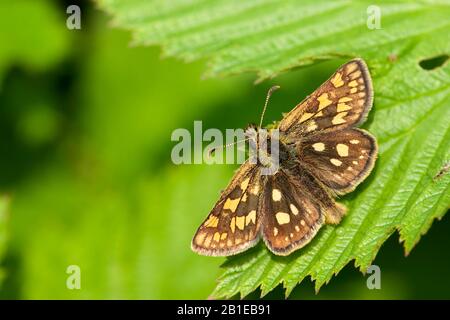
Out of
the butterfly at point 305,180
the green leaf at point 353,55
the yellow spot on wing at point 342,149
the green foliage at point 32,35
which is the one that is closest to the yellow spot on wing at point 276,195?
the butterfly at point 305,180

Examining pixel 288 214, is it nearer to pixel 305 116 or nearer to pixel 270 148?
pixel 270 148

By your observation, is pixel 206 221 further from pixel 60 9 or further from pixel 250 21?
pixel 60 9

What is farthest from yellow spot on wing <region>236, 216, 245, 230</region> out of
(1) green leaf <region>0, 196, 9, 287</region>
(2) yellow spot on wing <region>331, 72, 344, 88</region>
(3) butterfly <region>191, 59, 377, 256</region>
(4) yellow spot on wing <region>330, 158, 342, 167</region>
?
(1) green leaf <region>0, 196, 9, 287</region>

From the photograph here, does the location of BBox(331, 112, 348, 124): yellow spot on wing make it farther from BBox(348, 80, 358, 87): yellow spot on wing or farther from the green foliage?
the green foliage

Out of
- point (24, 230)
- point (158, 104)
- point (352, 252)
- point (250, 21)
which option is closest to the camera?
point (352, 252)

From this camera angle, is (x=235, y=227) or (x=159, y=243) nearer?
(x=235, y=227)
